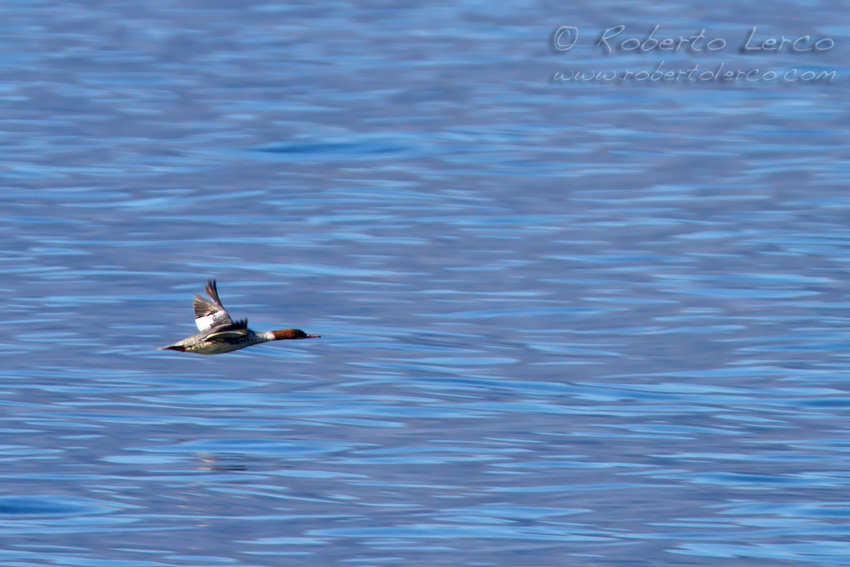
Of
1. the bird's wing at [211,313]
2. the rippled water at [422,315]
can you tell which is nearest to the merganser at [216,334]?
the bird's wing at [211,313]

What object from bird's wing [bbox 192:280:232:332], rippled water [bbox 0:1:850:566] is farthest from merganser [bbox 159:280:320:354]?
rippled water [bbox 0:1:850:566]

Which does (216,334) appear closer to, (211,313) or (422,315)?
(211,313)

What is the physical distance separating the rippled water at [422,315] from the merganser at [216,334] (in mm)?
1017

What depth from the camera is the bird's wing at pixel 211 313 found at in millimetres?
11839

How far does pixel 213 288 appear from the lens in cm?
1223

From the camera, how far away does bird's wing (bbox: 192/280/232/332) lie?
466 inches

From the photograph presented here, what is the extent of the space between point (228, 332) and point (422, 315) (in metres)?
5.81

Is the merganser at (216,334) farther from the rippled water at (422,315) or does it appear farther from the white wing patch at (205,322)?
the rippled water at (422,315)

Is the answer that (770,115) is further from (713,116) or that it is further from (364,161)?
(364,161)

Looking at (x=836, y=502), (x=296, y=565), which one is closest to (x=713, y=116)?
(x=836, y=502)

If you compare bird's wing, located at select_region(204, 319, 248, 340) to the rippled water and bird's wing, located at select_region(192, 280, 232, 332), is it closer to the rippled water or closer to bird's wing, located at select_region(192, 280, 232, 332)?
bird's wing, located at select_region(192, 280, 232, 332)

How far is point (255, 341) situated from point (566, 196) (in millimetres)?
12237

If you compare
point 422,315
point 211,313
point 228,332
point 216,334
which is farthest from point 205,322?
point 422,315

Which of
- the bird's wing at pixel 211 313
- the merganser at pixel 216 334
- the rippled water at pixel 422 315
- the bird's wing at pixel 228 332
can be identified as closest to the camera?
the bird's wing at pixel 228 332
